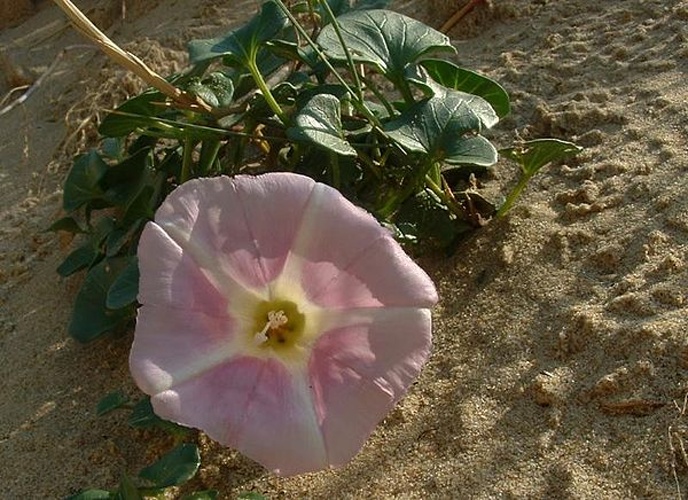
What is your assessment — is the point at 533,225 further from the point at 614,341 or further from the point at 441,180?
the point at 614,341

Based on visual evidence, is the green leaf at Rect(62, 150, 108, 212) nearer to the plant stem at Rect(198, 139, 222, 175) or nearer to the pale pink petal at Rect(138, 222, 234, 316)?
the plant stem at Rect(198, 139, 222, 175)

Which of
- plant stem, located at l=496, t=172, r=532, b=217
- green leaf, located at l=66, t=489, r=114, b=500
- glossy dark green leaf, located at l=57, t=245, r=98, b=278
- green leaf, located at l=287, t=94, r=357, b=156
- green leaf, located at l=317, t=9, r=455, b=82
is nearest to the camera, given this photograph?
green leaf, located at l=66, t=489, r=114, b=500

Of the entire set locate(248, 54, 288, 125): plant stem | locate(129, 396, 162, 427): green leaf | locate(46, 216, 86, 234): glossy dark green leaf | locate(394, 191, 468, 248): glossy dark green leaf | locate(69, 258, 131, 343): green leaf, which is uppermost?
locate(248, 54, 288, 125): plant stem

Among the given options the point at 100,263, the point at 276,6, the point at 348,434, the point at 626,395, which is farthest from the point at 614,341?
the point at 100,263

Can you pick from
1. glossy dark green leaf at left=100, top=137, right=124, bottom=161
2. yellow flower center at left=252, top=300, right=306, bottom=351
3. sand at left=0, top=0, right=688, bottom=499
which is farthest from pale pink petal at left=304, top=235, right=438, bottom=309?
glossy dark green leaf at left=100, top=137, right=124, bottom=161

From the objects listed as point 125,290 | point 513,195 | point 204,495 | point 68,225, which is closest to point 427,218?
point 513,195

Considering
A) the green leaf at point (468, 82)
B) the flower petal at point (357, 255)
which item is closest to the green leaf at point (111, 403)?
the flower petal at point (357, 255)

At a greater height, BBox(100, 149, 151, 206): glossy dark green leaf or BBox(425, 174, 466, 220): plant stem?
BBox(425, 174, 466, 220): plant stem
